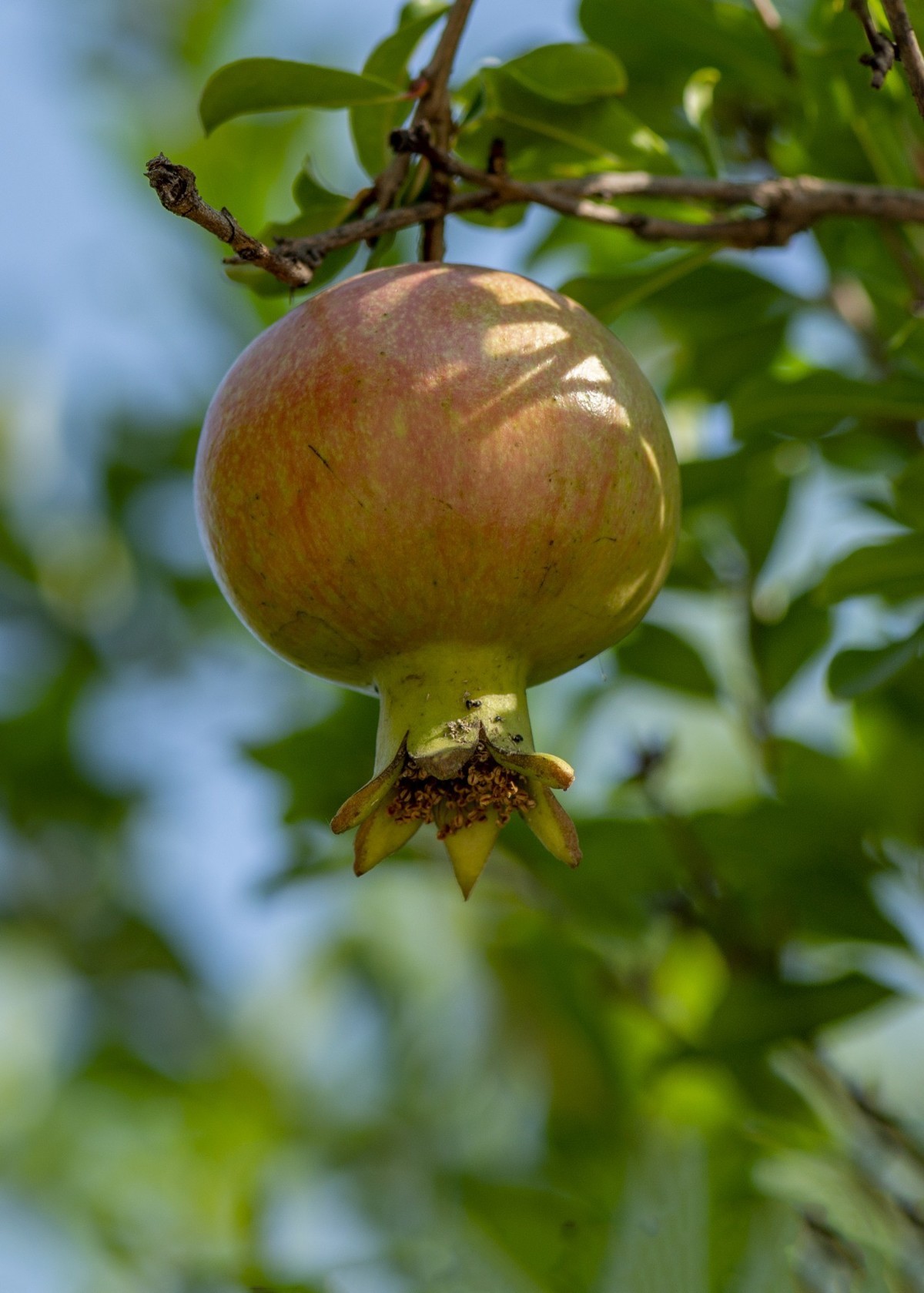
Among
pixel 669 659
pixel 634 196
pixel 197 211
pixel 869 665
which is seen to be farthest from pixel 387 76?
pixel 669 659

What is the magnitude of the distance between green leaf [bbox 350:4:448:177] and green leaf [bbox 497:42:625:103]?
116 millimetres

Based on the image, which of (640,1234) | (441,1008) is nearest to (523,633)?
(640,1234)

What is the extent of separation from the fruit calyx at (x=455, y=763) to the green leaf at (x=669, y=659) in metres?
0.92

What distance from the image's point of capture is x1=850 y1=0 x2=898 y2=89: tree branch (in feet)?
4.30

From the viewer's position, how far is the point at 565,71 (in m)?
1.60

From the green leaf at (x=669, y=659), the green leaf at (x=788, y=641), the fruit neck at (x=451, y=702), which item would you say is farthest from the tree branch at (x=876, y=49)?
the green leaf at (x=669, y=659)

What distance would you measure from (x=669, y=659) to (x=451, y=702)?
104cm

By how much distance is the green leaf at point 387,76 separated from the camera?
63.3 inches

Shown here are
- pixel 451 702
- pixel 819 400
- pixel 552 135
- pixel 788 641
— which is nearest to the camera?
pixel 451 702

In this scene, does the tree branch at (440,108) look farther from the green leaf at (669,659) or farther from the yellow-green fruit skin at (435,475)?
the green leaf at (669,659)

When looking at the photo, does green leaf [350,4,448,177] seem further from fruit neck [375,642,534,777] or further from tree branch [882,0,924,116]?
fruit neck [375,642,534,777]

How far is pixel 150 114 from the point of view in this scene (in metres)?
2.96

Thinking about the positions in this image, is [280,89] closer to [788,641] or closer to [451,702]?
[451,702]

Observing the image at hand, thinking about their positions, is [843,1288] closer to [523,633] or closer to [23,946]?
[523,633]
